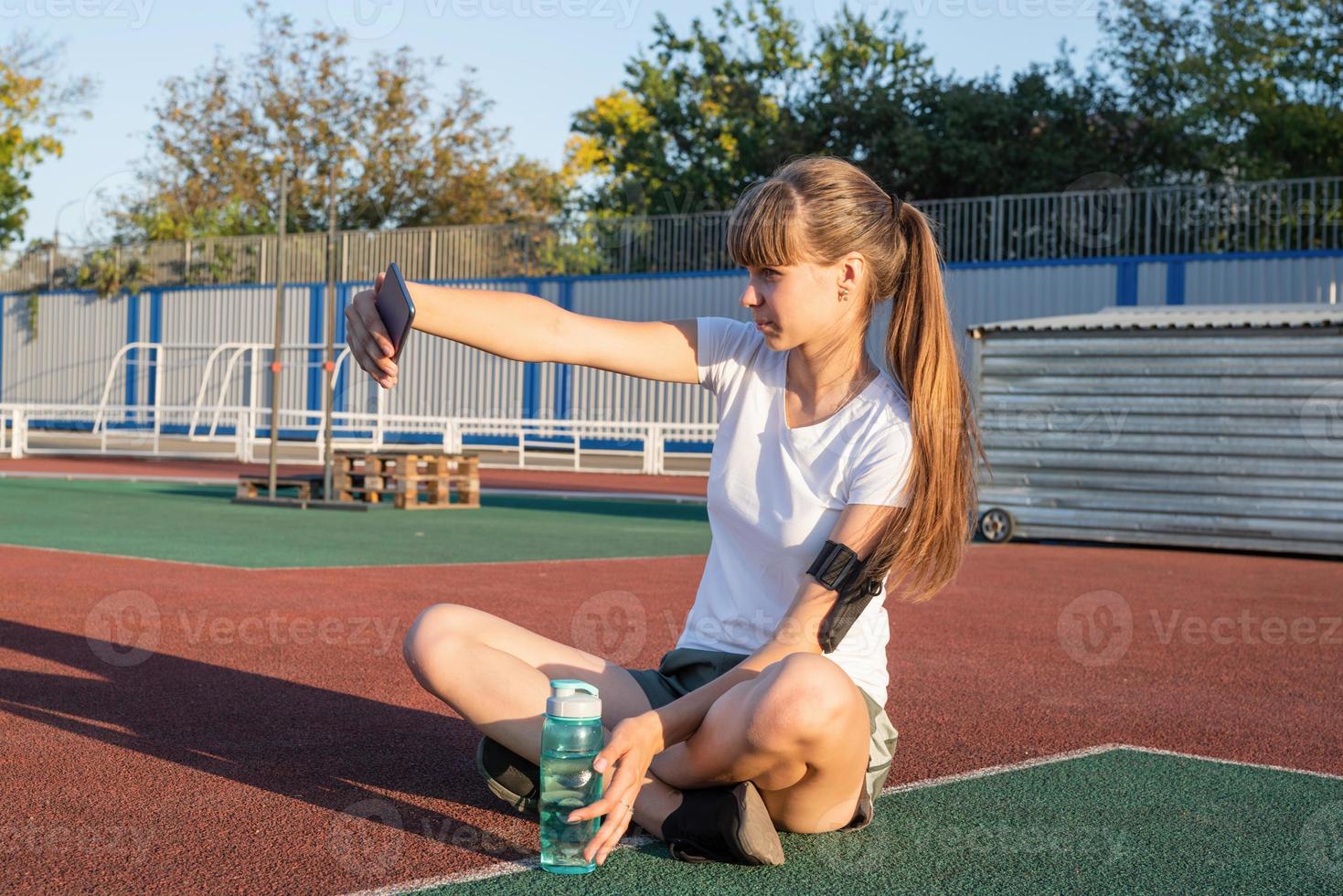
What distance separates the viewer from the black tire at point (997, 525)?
14.5 m

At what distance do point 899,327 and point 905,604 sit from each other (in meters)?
5.72

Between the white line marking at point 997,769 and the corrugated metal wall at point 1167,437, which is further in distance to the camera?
the corrugated metal wall at point 1167,437

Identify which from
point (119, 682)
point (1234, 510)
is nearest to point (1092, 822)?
point (119, 682)

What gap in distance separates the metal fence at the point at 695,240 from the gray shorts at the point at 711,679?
22.2 meters

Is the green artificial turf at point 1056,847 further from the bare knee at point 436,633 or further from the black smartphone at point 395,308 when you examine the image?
the black smartphone at point 395,308

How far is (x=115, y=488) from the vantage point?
19.3 m

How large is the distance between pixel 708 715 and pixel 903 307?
1.07 metres

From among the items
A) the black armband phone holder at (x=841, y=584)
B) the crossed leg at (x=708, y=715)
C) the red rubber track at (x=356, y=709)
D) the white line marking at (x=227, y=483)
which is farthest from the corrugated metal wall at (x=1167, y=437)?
the black armband phone holder at (x=841, y=584)

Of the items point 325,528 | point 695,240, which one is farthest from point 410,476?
point 695,240

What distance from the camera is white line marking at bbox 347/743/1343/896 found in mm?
3250

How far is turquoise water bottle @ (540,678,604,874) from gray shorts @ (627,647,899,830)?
0.43 metres

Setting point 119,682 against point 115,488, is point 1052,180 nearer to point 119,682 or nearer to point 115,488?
point 115,488

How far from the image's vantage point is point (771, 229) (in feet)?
11.1

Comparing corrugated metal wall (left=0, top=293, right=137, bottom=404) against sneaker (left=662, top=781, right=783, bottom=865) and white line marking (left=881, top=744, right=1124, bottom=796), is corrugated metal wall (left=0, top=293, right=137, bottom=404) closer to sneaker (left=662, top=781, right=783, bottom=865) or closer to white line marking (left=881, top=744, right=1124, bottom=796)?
white line marking (left=881, top=744, right=1124, bottom=796)
